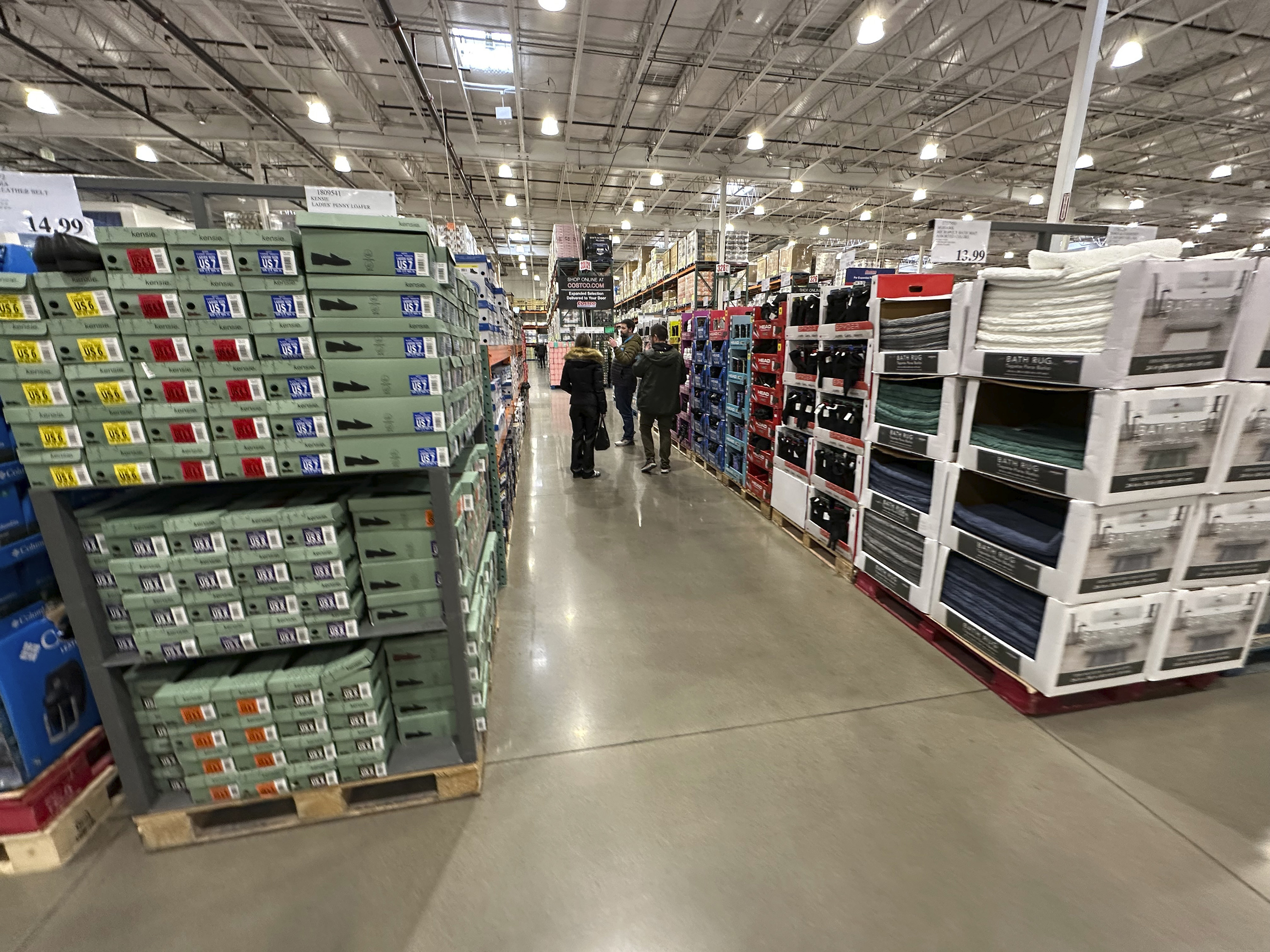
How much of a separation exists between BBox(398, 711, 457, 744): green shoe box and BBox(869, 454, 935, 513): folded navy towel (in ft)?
9.50

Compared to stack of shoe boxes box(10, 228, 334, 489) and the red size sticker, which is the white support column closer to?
stack of shoe boxes box(10, 228, 334, 489)

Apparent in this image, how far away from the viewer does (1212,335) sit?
86.0 inches

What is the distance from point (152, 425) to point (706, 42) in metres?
9.73

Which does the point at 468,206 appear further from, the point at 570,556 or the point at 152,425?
the point at 152,425

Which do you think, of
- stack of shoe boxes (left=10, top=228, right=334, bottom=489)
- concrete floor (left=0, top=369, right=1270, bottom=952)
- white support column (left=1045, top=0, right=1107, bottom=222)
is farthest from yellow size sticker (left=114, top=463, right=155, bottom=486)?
white support column (left=1045, top=0, right=1107, bottom=222)

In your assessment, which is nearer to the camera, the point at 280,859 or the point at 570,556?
the point at 280,859

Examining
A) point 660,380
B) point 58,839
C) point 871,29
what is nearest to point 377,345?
point 58,839

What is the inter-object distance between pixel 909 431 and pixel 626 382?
7.11 metres

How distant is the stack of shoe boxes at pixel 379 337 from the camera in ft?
5.63

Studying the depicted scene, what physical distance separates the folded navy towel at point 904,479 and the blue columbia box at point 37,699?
418cm

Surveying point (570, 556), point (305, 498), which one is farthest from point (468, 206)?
point (305, 498)

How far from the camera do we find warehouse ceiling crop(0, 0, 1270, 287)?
7.31 meters

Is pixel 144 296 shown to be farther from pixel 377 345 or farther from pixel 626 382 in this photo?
→ pixel 626 382

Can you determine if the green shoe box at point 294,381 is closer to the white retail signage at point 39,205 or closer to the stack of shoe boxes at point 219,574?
the stack of shoe boxes at point 219,574
